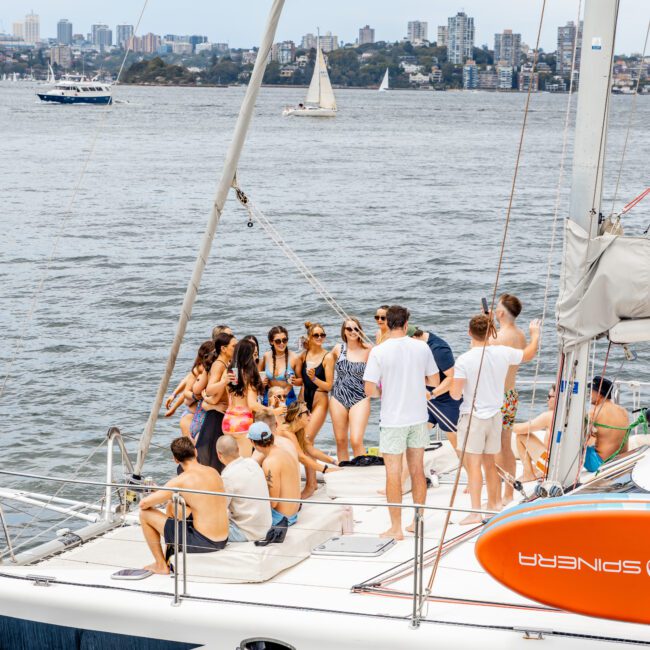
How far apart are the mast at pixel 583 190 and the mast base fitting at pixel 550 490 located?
0.80ft

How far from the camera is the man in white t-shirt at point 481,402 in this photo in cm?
890

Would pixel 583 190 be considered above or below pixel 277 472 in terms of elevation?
above

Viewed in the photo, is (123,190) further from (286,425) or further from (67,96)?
(67,96)

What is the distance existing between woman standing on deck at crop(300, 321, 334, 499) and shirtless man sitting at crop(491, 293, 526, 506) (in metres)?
1.73

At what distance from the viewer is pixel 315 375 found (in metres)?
11.0

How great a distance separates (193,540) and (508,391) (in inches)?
111

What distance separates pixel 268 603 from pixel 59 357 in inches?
645

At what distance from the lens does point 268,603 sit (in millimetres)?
7609

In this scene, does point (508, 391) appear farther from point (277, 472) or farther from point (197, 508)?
point (197, 508)

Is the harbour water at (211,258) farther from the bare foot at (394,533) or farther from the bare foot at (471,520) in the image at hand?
the bare foot at (471,520)

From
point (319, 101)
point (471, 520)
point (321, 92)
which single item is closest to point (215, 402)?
point (471, 520)

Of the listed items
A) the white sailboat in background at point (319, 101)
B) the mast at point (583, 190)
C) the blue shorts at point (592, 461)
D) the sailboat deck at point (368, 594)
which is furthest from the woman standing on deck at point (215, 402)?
the white sailboat in background at point (319, 101)

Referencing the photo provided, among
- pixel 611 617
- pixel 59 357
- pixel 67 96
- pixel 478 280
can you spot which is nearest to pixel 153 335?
pixel 59 357

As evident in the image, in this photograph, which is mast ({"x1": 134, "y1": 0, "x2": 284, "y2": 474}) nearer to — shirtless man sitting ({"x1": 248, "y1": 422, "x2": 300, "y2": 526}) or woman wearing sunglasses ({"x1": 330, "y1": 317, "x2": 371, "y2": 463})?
woman wearing sunglasses ({"x1": 330, "y1": 317, "x2": 371, "y2": 463})
